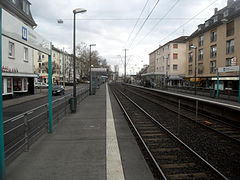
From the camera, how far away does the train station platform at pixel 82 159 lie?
349 cm

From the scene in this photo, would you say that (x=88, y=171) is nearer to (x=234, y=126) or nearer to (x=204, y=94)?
(x=234, y=126)

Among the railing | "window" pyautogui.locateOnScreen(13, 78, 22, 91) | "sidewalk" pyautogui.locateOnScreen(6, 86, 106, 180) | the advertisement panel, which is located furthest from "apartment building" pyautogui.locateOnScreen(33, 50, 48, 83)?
the advertisement panel

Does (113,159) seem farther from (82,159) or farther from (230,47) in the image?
(230,47)

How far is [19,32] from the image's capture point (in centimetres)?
357

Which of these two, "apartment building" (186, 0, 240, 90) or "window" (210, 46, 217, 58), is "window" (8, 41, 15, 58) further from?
"window" (210, 46, 217, 58)

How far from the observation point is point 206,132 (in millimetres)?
6676

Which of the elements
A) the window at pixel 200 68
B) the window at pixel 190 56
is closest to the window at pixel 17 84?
the window at pixel 200 68

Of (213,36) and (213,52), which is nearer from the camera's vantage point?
(213,52)

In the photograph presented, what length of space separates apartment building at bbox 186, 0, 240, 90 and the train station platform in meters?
21.7

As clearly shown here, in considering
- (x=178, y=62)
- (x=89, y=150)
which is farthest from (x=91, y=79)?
(x=178, y=62)

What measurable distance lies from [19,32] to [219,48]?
32.6m

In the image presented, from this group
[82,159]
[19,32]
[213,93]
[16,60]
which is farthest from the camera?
[213,93]

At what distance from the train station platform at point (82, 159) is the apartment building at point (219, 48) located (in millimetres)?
21687

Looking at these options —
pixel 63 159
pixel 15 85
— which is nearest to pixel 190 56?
pixel 15 85
